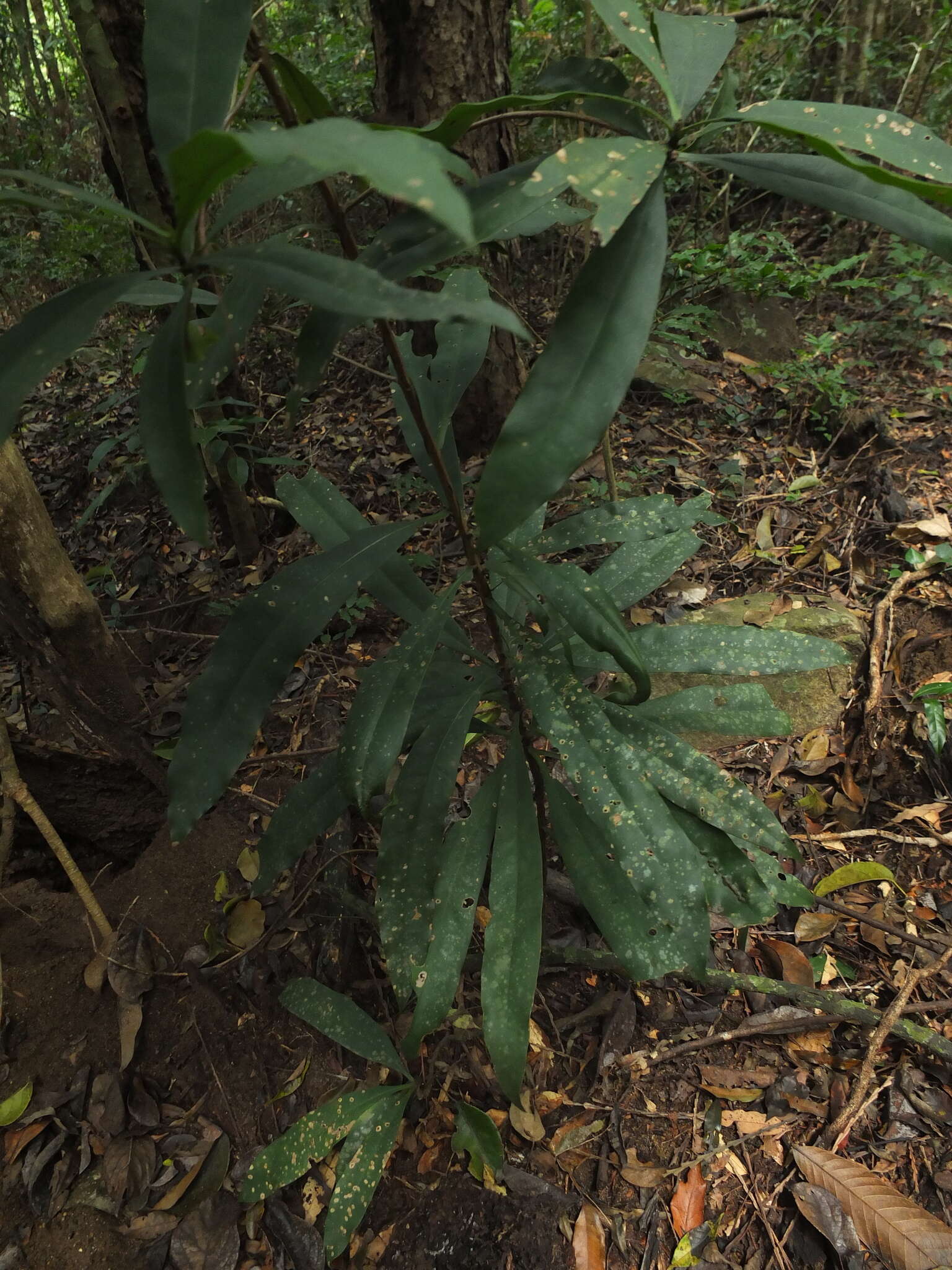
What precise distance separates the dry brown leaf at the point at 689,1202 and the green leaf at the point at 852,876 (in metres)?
0.69

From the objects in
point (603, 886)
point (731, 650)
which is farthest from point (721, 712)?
point (603, 886)

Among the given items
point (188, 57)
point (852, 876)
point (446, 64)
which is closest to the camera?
point (188, 57)

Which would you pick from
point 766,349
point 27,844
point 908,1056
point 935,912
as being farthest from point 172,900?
point 766,349

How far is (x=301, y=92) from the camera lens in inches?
30.5

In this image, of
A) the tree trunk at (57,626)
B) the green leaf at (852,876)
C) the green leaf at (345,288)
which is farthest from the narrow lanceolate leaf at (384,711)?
the green leaf at (852,876)

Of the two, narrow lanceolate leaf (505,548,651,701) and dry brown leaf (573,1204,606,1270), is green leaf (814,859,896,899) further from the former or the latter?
narrow lanceolate leaf (505,548,651,701)

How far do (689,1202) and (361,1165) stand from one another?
25.0 inches

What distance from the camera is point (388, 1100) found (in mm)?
1442

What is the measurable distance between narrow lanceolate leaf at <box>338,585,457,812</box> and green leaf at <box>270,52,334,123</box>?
62 cm

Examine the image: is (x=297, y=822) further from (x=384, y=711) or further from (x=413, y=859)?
(x=384, y=711)

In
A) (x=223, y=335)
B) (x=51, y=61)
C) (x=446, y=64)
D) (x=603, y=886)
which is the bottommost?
(x=603, y=886)

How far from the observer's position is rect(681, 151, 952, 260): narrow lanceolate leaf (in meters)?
0.77

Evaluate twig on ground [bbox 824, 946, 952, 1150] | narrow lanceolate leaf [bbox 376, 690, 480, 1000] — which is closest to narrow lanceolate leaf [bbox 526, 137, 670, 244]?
narrow lanceolate leaf [bbox 376, 690, 480, 1000]

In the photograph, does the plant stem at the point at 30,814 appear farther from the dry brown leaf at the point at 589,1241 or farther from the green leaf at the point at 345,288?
the green leaf at the point at 345,288
